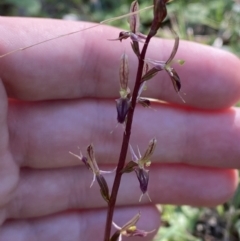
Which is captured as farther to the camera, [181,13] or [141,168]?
[181,13]

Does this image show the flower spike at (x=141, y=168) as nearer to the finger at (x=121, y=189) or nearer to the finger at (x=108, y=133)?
the finger at (x=108, y=133)

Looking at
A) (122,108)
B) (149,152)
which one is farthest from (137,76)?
A: (149,152)

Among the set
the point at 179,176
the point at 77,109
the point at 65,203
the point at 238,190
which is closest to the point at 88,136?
the point at 77,109

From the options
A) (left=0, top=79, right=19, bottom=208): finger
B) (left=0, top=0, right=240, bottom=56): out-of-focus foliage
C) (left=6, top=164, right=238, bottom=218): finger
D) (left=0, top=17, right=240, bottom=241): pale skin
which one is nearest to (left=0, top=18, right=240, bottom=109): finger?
(left=0, top=17, right=240, bottom=241): pale skin

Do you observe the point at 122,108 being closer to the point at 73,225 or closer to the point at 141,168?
the point at 141,168

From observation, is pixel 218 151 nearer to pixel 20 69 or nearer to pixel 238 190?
pixel 238 190

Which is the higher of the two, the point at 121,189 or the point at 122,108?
the point at 122,108

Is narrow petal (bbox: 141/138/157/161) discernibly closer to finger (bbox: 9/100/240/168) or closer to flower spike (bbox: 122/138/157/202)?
flower spike (bbox: 122/138/157/202)
